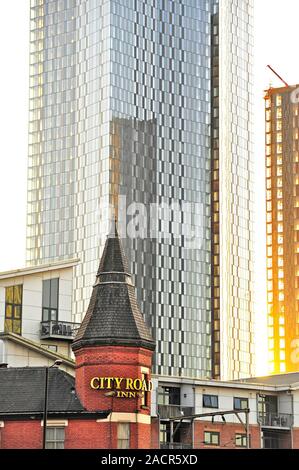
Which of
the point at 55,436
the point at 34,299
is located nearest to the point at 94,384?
the point at 55,436

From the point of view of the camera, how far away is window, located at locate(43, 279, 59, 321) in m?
92.6

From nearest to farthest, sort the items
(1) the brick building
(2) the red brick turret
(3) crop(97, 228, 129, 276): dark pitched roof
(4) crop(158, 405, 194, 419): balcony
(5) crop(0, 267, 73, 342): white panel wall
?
(1) the brick building, (2) the red brick turret, (3) crop(97, 228, 129, 276): dark pitched roof, (4) crop(158, 405, 194, 419): balcony, (5) crop(0, 267, 73, 342): white panel wall

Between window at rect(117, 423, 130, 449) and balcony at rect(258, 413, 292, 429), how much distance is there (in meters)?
27.9

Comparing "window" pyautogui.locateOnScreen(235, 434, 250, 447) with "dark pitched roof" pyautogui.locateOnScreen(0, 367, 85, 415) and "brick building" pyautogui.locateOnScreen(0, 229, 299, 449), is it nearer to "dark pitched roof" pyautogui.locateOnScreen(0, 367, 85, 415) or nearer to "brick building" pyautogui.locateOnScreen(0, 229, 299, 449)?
"brick building" pyautogui.locateOnScreen(0, 229, 299, 449)

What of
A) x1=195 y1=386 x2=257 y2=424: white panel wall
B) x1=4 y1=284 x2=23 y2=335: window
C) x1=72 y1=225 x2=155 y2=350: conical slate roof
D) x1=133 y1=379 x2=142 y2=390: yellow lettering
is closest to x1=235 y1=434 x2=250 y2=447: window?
x1=195 y1=386 x2=257 y2=424: white panel wall

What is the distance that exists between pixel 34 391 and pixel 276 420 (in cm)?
3137

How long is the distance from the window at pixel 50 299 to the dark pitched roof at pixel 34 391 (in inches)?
615

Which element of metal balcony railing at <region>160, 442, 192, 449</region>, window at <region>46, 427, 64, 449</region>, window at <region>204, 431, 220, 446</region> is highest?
window at <region>204, 431, 220, 446</region>

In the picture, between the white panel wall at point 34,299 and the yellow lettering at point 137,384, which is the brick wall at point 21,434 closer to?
the yellow lettering at point 137,384

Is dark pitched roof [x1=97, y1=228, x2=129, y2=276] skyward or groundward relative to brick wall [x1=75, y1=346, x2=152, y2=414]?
skyward

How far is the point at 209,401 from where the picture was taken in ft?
312

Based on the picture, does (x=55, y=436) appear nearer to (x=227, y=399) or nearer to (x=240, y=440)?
(x=240, y=440)

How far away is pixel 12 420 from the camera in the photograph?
72500mm
